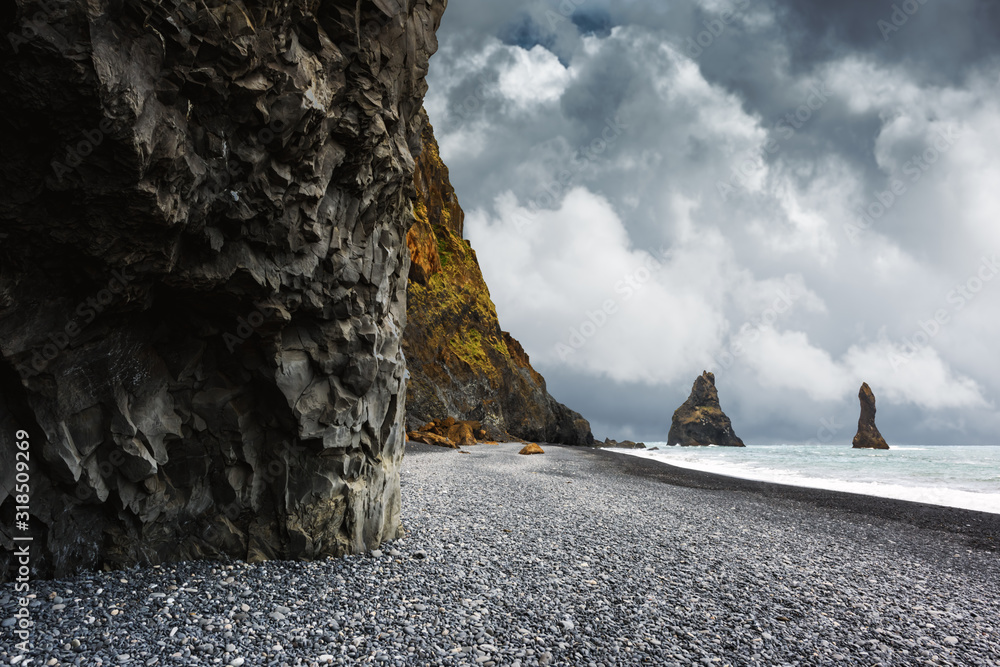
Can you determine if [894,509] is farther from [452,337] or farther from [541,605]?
[452,337]

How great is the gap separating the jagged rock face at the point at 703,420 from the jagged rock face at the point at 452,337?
82537 mm

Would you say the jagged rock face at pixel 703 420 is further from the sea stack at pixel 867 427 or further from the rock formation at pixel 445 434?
the rock formation at pixel 445 434

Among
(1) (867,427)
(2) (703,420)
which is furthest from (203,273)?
(2) (703,420)

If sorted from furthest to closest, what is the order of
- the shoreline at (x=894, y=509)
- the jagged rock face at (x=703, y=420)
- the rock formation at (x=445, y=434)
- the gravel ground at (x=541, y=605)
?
the jagged rock face at (x=703, y=420) < the rock formation at (x=445, y=434) < the shoreline at (x=894, y=509) < the gravel ground at (x=541, y=605)

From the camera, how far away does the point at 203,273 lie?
5.93 metres

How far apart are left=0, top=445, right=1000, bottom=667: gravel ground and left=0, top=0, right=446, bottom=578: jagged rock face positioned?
98cm

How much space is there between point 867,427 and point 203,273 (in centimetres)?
13908

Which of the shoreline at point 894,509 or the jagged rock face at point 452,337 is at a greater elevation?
the jagged rock face at point 452,337

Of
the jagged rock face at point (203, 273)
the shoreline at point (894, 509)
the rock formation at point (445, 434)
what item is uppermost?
the jagged rock face at point (203, 273)

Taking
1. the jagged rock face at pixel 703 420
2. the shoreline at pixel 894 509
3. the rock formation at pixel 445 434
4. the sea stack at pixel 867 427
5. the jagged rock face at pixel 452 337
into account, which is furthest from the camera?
the jagged rock face at pixel 703 420

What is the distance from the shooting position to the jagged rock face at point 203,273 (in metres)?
4.43

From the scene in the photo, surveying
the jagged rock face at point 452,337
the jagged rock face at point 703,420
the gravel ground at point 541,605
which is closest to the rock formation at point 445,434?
the jagged rock face at point 452,337

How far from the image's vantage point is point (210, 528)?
22.3 feet

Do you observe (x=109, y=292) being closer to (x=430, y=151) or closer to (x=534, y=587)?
(x=534, y=587)
